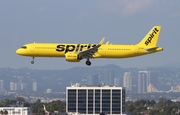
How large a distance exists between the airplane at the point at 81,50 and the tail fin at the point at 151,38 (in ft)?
13.7

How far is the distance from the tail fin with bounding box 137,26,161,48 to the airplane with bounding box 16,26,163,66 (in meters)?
4.18

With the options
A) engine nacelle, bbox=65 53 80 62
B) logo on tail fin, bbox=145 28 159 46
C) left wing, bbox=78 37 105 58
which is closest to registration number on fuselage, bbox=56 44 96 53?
engine nacelle, bbox=65 53 80 62

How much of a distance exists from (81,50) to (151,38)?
16579mm

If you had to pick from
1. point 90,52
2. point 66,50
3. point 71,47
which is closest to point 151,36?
point 90,52

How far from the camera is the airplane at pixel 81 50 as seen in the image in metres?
137

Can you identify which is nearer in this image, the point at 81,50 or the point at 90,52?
the point at 90,52

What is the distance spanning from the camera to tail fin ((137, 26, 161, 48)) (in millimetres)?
146625

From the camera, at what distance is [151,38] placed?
148500 millimetres

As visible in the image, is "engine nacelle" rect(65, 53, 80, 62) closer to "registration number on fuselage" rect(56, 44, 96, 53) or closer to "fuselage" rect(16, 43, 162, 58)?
"fuselage" rect(16, 43, 162, 58)

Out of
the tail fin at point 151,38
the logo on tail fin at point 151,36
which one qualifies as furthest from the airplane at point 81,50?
the logo on tail fin at point 151,36

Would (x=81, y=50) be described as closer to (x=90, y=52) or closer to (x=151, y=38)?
(x=90, y=52)

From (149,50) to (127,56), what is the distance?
15.2 ft

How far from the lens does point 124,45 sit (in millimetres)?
142750

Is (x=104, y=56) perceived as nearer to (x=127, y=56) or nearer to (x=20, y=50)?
(x=127, y=56)
